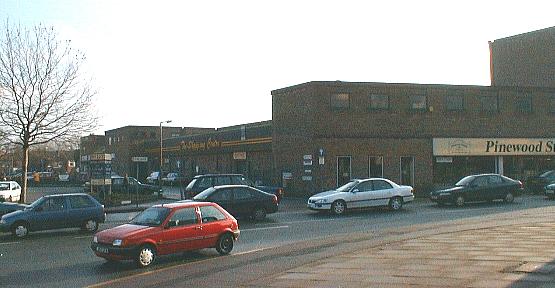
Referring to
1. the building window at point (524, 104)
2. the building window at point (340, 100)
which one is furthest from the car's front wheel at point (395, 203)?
the building window at point (524, 104)

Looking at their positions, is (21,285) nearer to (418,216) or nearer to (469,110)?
(418,216)

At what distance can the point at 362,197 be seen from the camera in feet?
87.4

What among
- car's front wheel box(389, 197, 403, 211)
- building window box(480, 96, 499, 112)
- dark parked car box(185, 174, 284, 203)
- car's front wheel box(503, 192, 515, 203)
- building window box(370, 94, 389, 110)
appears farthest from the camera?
building window box(480, 96, 499, 112)

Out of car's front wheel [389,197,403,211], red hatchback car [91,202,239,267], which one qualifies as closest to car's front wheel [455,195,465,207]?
car's front wheel [389,197,403,211]

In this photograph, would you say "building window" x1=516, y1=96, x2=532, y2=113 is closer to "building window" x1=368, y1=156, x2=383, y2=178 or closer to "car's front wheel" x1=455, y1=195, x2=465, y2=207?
"building window" x1=368, y1=156, x2=383, y2=178

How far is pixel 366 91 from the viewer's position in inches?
1538

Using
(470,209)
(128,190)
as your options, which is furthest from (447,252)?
(128,190)

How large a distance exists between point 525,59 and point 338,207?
40.9m

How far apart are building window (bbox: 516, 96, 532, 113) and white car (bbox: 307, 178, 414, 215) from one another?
64.0ft

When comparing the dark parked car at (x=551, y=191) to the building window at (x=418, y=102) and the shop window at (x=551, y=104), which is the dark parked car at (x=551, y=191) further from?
the shop window at (x=551, y=104)

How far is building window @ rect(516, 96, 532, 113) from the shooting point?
43.4 metres

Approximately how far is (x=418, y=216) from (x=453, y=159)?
17649 millimetres

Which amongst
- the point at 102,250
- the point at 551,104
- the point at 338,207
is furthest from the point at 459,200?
the point at 102,250

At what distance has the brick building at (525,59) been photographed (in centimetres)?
5644
